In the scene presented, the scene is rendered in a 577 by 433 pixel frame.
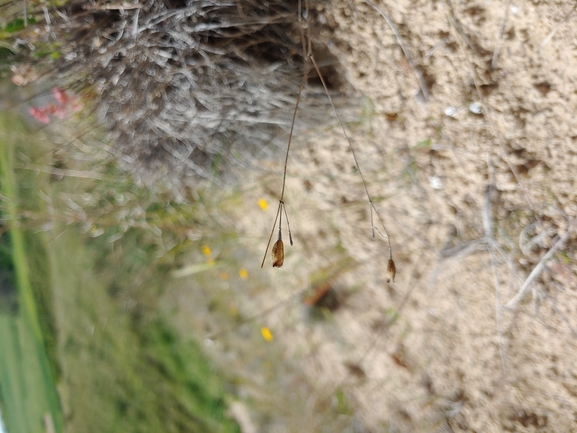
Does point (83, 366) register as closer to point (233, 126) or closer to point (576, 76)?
point (233, 126)

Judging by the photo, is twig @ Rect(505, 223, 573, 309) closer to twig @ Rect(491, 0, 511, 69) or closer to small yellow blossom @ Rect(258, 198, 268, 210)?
twig @ Rect(491, 0, 511, 69)

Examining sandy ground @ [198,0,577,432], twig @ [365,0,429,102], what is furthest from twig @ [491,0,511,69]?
twig @ [365,0,429,102]

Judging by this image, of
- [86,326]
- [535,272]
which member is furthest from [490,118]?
[86,326]

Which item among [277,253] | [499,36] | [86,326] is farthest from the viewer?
[86,326]

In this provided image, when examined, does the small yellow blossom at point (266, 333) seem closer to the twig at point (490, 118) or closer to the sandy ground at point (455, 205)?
the sandy ground at point (455, 205)

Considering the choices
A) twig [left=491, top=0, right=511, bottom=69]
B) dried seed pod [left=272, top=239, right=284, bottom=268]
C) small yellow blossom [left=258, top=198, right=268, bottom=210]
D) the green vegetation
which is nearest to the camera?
dried seed pod [left=272, top=239, right=284, bottom=268]

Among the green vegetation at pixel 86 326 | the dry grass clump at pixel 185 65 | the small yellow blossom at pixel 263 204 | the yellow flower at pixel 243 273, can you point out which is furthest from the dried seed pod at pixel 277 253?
the green vegetation at pixel 86 326

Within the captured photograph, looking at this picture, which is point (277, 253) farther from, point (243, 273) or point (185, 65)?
point (243, 273)
